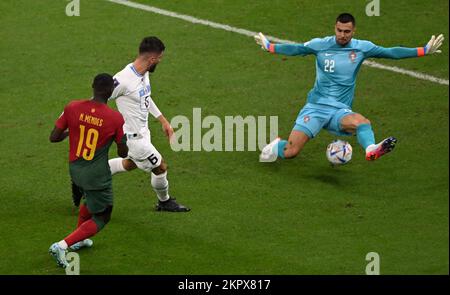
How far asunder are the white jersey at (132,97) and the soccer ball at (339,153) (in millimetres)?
2272

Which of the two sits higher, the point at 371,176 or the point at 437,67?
the point at 437,67

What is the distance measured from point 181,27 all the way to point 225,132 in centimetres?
338

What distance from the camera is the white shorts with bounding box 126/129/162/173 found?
13227 mm

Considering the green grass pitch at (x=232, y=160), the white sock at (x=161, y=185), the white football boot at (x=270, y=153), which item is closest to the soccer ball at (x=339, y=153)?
the green grass pitch at (x=232, y=160)

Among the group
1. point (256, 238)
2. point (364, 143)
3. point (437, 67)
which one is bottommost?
point (256, 238)

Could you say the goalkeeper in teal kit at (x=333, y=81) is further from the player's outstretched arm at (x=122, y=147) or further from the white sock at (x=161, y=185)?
the player's outstretched arm at (x=122, y=147)

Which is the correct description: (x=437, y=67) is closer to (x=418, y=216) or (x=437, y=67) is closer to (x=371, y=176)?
(x=371, y=176)

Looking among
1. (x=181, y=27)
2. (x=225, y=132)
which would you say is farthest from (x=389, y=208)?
(x=181, y=27)

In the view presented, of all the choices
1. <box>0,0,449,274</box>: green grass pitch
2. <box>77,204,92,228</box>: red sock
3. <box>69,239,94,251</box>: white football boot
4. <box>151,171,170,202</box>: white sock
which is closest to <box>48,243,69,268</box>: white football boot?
<box>0,0,449,274</box>: green grass pitch

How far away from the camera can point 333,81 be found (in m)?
14.5

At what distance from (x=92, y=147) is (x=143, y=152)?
4.89 feet

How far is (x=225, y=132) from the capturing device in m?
15.5

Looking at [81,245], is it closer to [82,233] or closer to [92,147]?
[82,233]

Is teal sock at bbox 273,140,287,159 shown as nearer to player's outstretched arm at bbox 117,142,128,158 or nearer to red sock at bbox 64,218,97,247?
player's outstretched arm at bbox 117,142,128,158
